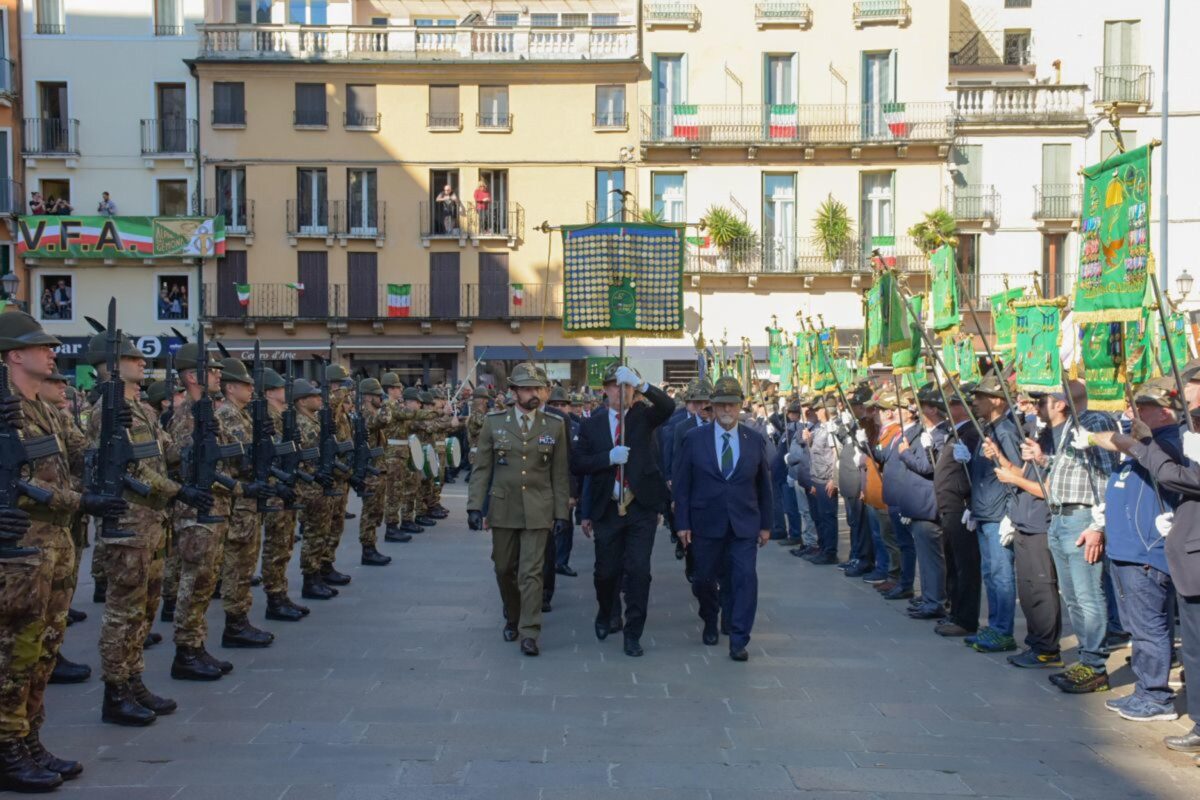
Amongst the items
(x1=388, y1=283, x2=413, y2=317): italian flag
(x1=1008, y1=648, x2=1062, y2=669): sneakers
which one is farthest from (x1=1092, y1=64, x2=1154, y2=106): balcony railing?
(x1=1008, y1=648, x2=1062, y2=669): sneakers

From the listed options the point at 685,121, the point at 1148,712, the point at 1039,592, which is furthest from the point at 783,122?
the point at 1148,712

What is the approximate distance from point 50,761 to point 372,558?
25.5 feet

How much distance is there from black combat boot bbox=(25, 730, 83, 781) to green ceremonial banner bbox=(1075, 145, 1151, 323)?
258 inches

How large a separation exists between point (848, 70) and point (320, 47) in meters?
17.2

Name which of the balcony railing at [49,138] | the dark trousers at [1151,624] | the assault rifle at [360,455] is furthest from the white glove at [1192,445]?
the balcony railing at [49,138]

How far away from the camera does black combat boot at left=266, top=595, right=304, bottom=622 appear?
33.1ft

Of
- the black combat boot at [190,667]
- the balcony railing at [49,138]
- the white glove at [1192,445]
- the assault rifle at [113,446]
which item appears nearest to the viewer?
the white glove at [1192,445]

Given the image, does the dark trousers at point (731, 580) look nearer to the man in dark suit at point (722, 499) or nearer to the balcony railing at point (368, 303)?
the man in dark suit at point (722, 499)

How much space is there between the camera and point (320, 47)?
122 feet

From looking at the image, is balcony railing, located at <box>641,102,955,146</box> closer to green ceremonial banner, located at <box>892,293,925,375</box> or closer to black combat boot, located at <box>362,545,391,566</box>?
black combat boot, located at <box>362,545,391,566</box>

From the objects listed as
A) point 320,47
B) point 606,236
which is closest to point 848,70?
point 320,47

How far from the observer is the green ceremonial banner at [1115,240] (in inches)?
277

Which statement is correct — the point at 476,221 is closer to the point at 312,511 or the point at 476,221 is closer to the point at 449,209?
the point at 449,209

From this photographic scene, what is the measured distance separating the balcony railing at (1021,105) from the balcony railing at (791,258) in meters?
4.75
